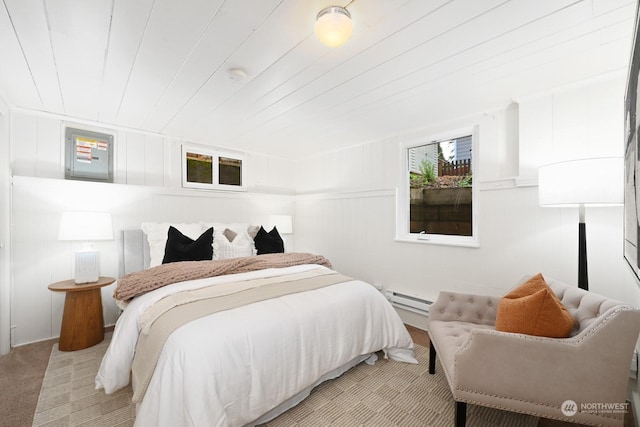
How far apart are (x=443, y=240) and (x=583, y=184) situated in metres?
1.41

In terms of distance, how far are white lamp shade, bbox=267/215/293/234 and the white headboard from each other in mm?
1622

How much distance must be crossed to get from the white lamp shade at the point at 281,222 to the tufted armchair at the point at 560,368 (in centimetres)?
294

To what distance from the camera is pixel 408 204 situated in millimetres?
3221

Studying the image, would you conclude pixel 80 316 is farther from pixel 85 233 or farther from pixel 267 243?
pixel 267 243

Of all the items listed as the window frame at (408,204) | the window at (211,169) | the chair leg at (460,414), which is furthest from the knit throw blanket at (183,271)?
the chair leg at (460,414)

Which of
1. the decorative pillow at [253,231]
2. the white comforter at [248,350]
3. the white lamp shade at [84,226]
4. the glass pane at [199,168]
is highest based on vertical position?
the glass pane at [199,168]

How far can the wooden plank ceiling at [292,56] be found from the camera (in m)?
1.33

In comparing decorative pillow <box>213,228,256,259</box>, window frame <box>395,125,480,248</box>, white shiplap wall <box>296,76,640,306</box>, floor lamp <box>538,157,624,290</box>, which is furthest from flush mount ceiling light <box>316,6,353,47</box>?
decorative pillow <box>213,228,256,259</box>

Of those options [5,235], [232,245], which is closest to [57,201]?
[5,235]

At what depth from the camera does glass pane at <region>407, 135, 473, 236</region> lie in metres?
2.77

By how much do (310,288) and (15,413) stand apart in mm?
1893

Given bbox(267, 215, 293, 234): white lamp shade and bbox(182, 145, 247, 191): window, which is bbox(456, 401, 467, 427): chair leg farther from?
bbox(182, 145, 247, 191): window

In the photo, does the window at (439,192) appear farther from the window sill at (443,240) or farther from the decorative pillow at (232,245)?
the decorative pillow at (232,245)

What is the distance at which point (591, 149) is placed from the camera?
1.95 meters
